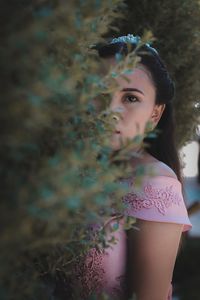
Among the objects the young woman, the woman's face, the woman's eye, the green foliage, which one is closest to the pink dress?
the young woman

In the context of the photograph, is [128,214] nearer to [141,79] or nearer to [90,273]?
[90,273]

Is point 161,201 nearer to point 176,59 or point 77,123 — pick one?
point 77,123

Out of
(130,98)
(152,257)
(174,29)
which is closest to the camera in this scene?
(152,257)

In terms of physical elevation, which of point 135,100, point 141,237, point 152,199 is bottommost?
point 141,237

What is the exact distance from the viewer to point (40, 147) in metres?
0.90

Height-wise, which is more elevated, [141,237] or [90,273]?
[141,237]

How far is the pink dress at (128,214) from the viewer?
153 centimetres

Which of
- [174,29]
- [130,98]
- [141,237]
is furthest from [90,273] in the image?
[174,29]

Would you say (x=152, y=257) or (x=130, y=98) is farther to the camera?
(x=130, y=98)

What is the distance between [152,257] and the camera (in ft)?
4.96

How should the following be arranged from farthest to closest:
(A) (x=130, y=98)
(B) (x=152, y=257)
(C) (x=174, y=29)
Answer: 1. (C) (x=174, y=29)
2. (A) (x=130, y=98)
3. (B) (x=152, y=257)

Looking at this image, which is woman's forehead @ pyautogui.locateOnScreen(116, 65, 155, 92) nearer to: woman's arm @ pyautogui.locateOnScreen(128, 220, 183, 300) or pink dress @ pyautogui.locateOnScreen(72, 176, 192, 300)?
pink dress @ pyautogui.locateOnScreen(72, 176, 192, 300)

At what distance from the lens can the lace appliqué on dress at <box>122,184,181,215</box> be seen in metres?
1.58

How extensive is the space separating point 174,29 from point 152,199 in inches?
86.5
